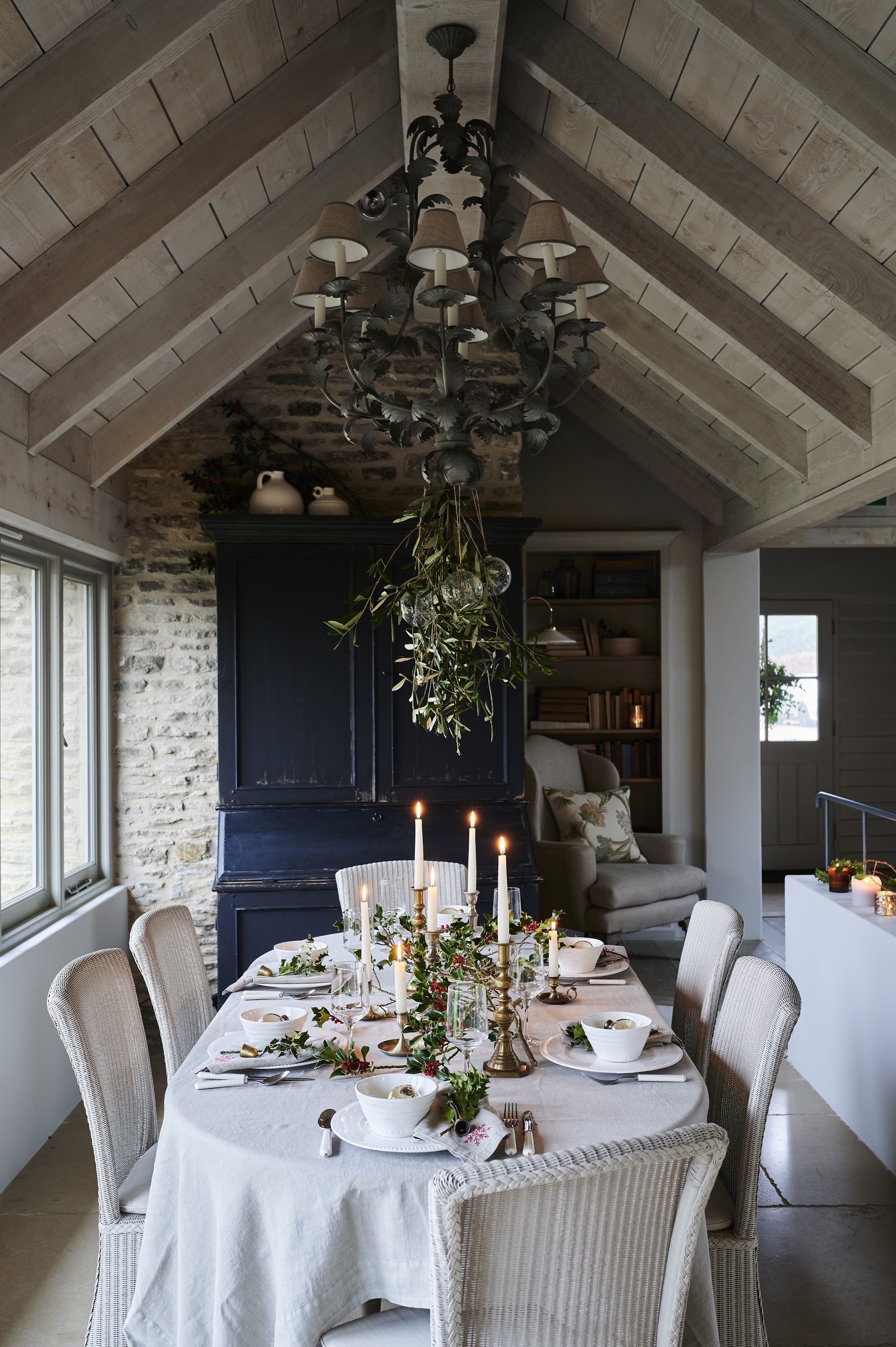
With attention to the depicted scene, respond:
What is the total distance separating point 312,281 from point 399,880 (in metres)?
2.19

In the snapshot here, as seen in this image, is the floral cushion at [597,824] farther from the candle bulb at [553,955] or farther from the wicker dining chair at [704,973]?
the candle bulb at [553,955]

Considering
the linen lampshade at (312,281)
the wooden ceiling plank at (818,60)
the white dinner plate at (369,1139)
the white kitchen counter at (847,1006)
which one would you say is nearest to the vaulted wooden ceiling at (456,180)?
the wooden ceiling plank at (818,60)

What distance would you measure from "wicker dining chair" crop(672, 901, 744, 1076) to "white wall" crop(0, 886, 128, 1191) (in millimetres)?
1940

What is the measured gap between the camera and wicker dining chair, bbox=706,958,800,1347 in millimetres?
2113

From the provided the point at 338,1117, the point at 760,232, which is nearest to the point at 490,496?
the point at 760,232

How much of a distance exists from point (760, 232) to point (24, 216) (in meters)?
2.05

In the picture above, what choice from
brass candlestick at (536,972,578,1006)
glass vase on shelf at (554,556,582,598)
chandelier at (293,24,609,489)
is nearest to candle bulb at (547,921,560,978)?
brass candlestick at (536,972,578,1006)

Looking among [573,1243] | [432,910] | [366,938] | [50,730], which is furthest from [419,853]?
[50,730]

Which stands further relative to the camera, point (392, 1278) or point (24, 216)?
point (24, 216)

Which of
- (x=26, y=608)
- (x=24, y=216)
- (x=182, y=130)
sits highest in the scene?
(x=182, y=130)

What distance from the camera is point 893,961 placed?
10.8ft

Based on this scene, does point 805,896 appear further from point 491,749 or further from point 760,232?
point 760,232

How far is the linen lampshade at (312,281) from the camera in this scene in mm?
2266

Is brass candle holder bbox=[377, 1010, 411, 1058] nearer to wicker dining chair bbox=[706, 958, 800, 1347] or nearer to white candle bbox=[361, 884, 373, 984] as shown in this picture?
white candle bbox=[361, 884, 373, 984]
